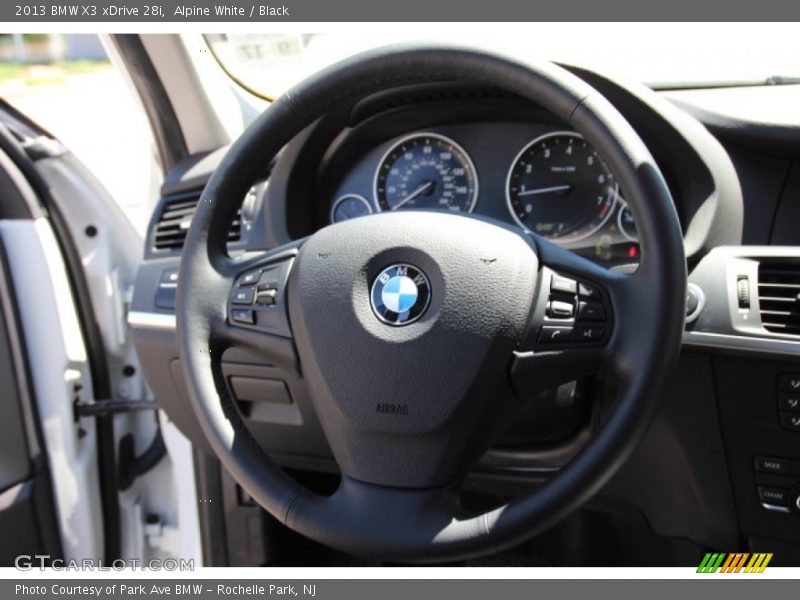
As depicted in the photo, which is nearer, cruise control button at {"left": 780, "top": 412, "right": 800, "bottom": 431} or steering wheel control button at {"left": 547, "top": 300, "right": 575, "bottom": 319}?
steering wheel control button at {"left": 547, "top": 300, "right": 575, "bottom": 319}

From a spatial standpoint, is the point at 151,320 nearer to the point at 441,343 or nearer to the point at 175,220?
the point at 175,220

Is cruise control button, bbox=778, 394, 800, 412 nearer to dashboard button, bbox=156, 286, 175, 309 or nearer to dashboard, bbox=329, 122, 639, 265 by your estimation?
dashboard, bbox=329, 122, 639, 265

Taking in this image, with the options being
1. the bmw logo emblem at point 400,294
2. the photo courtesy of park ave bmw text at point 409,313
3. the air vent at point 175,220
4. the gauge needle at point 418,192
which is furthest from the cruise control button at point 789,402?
the air vent at point 175,220

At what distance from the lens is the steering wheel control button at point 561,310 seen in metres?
0.91

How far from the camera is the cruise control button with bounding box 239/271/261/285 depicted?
1.07 meters

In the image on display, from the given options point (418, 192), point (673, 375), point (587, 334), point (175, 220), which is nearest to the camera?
point (587, 334)

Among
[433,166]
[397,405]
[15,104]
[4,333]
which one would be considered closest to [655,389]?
[397,405]

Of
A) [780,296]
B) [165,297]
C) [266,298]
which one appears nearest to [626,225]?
[780,296]

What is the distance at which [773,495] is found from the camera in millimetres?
1099

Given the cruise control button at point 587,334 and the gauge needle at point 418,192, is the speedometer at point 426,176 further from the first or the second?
the cruise control button at point 587,334

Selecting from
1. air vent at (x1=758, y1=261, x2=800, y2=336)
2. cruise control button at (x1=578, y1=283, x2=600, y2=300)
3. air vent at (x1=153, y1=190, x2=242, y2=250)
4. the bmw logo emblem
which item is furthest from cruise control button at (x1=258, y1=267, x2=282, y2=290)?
air vent at (x1=758, y1=261, x2=800, y2=336)

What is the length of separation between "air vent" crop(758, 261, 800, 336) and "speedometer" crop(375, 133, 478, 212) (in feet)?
1.61

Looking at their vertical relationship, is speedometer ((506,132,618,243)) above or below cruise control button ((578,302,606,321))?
above

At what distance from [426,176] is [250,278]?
442 mm
